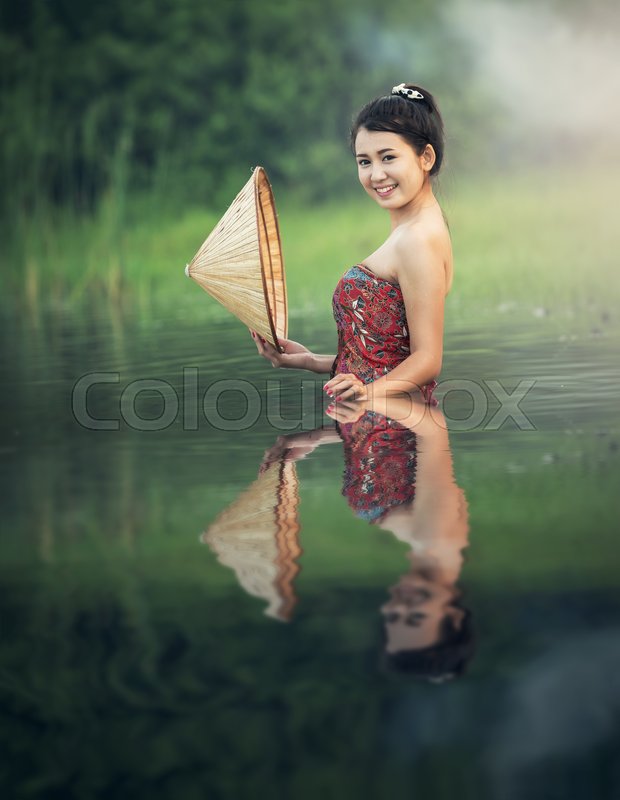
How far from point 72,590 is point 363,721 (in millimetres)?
656

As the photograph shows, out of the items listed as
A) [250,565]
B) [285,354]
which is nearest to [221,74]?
[285,354]

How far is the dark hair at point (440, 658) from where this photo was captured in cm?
148

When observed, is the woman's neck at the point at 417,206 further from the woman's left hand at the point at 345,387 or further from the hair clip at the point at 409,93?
the woman's left hand at the point at 345,387

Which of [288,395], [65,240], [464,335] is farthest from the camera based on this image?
[65,240]

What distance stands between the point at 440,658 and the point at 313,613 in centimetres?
25

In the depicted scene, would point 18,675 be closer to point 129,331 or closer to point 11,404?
point 11,404

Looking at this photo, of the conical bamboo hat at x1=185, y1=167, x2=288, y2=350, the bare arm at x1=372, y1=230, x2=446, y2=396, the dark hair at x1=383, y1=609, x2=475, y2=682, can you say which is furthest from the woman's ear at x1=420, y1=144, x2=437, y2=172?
the dark hair at x1=383, y1=609, x2=475, y2=682

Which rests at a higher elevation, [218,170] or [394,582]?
[218,170]

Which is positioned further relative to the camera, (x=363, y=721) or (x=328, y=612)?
(x=328, y=612)

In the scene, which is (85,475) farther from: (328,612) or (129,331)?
(129,331)

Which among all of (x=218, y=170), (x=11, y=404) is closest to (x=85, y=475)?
(x=11, y=404)

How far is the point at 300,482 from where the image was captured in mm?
2557

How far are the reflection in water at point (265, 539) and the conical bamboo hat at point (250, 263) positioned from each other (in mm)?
717

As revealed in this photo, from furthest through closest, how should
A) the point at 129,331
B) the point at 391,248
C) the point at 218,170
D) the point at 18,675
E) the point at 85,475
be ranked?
the point at 218,170, the point at 129,331, the point at 391,248, the point at 85,475, the point at 18,675
